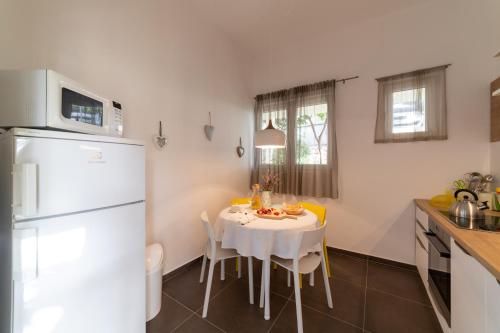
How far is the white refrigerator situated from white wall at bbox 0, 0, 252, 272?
770mm

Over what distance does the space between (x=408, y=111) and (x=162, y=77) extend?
9.45 ft

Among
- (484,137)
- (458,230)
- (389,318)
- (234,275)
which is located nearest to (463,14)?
(484,137)

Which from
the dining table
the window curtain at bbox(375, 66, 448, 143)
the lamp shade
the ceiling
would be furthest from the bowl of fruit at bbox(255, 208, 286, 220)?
the ceiling

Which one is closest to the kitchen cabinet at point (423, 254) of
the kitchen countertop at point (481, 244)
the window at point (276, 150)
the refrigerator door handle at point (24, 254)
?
the kitchen countertop at point (481, 244)

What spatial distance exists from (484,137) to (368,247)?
1716mm

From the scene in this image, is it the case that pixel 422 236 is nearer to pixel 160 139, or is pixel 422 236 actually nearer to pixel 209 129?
pixel 209 129

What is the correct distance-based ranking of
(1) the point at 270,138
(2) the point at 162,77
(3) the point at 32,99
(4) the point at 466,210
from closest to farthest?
1. (3) the point at 32,99
2. (4) the point at 466,210
3. (1) the point at 270,138
4. (2) the point at 162,77

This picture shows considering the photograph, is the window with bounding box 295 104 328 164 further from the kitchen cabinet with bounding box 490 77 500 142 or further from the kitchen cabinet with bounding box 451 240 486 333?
the kitchen cabinet with bounding box 451 240 486 333

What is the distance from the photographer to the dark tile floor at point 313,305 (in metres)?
1.48

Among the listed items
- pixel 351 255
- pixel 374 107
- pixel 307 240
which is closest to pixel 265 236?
pixel 307 240

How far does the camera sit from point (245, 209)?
2.05 meters

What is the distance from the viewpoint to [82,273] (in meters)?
0.99

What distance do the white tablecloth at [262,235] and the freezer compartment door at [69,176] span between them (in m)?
0.81

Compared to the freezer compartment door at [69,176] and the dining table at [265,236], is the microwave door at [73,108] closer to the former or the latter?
the freezer compartment door at [69,176]
